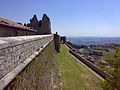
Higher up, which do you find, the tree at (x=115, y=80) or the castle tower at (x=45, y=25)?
the castle tower at (x=45, y=25)

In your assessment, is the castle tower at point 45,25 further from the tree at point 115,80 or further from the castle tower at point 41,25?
the tree at point 115,80

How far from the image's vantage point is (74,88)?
16562 mm

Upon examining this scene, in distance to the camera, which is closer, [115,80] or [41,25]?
[115,80]

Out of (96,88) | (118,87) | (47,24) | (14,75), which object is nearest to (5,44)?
(14,75)

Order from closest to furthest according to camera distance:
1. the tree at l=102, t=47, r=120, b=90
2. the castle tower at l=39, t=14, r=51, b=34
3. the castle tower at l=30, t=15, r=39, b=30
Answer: the tree at l=102, t=47, r=120, b=90 → the castle tower at l=39, t=14, r=51, b=34 → the castle tower at l=30, t=15, r=39, b=30

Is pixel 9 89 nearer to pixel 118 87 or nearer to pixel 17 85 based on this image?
pixel 17 85

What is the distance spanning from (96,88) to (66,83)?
3617 mm

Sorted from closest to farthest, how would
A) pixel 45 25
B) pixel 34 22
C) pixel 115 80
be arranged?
pixel 115 80
pixel 45 25
pixel 34 22

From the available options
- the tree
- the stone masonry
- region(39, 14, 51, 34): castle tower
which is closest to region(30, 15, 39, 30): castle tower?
the stone masonry

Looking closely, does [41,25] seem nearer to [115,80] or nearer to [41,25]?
[41,25]

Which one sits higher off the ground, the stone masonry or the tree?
the stone masonry

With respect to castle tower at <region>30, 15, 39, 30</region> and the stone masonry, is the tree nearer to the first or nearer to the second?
the stone masonry

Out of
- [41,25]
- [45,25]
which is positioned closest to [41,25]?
[41,25]

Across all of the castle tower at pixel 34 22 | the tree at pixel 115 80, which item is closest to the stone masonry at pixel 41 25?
the castle tower at pixel 34 22
